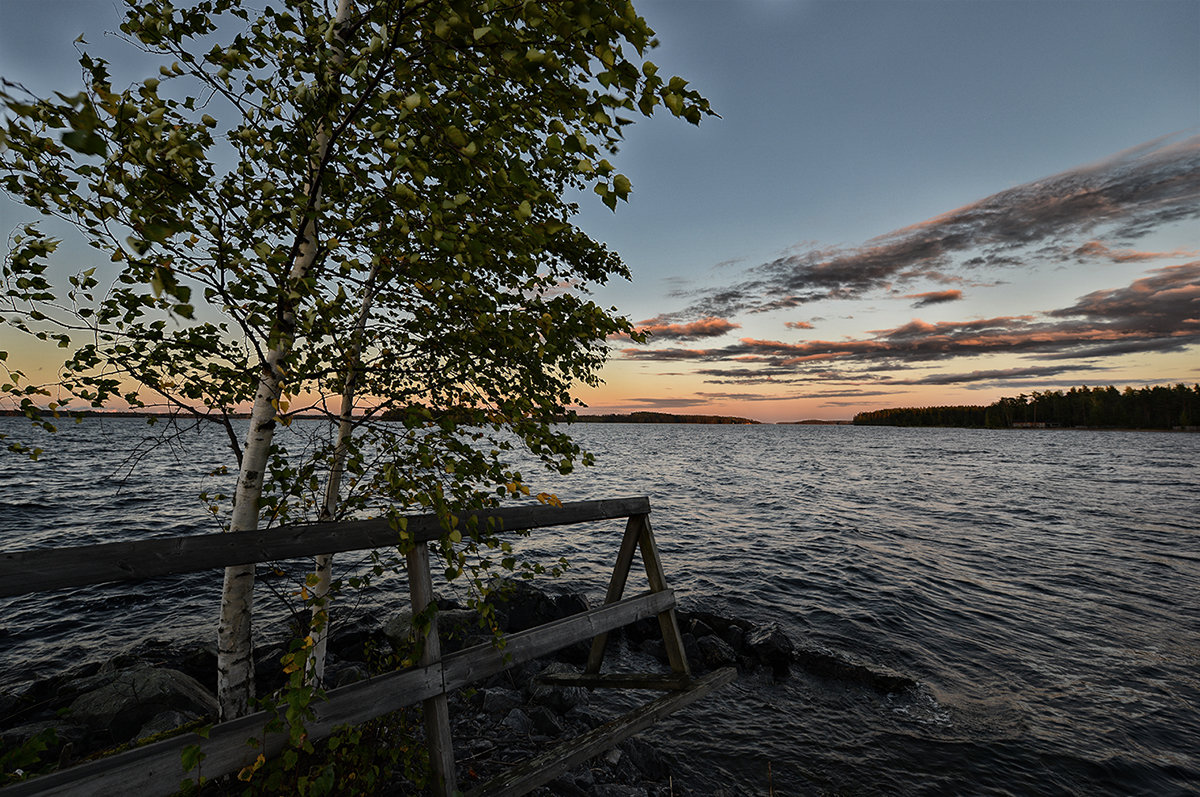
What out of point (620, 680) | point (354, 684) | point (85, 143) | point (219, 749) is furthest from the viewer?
point (620, 680)

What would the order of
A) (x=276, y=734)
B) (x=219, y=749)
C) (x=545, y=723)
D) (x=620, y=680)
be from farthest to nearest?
(x=620, y=680) → (x=545, y=723) → (x=276, y=734) → (x=219, y=749)

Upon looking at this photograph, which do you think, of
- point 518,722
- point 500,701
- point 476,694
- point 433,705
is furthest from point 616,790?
point 433,705

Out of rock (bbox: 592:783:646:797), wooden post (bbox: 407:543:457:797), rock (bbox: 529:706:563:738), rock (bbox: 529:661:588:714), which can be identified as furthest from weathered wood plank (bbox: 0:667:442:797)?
rock (bbox: 529:661:588:714)

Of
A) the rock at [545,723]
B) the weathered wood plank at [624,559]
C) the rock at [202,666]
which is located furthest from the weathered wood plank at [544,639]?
the rock at [202,666]

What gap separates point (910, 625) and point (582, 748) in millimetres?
9900

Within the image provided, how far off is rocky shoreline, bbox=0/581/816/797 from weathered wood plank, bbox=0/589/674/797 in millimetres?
772

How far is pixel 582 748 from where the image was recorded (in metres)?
5.06

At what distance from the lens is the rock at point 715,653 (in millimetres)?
9375

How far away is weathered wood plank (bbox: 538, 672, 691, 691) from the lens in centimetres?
664

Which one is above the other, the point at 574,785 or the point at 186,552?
the point at 186,552

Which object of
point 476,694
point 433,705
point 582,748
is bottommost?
point 476,694

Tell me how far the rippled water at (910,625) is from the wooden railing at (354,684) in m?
2.54

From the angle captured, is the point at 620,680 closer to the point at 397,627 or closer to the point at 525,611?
the point at 525,611

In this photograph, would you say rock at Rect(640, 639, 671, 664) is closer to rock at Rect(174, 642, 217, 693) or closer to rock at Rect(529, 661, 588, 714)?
rock at Rect(529, 661, 588, 714)
